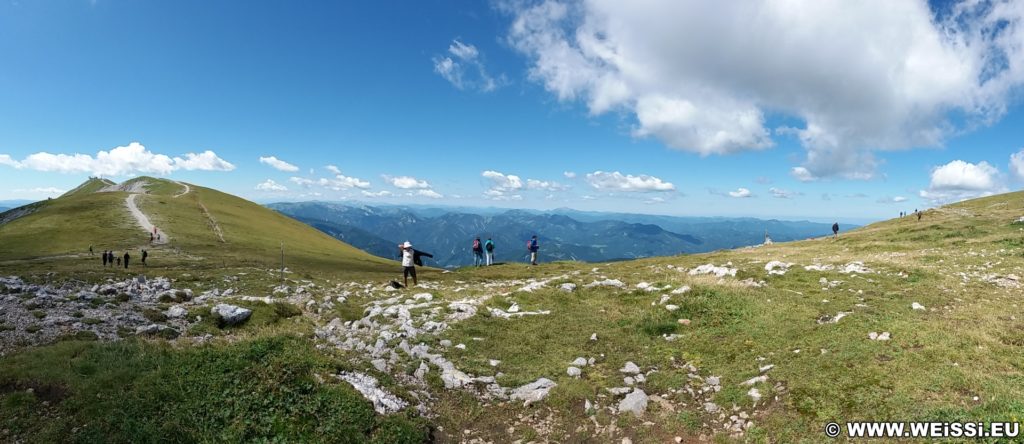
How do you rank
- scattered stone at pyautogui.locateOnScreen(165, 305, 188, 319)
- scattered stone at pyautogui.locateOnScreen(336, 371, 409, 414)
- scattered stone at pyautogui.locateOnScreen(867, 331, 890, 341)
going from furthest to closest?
scattered stone at pyautogui.locateOnScreen(165, 305, 188, 319) < scattered stone at pyautogui.locateOnScreen(867, 331, 890, 341) < scattered stone at pyautogui.locateOnScreen(336, 371, 409, 414)

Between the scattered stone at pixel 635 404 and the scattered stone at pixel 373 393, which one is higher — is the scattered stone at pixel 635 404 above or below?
below

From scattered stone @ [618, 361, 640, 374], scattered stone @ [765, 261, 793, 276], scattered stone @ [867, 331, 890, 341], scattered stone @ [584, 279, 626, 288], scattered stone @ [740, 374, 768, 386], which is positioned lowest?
scattered stone @ [618, 361, 640, 374]

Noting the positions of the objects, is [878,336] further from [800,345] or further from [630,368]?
[630,368]

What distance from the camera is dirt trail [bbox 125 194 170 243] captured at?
6823 centimetres

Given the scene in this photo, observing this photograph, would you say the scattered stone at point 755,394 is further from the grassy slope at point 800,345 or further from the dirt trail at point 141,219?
the dirt trail at point 141,219

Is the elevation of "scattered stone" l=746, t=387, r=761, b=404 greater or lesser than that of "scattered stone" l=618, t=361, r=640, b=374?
greater

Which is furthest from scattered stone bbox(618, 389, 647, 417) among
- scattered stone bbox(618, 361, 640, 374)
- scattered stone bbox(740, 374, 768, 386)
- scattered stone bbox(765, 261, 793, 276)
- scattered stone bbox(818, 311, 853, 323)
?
scattered stone bbox(765, 261, 793, 276)

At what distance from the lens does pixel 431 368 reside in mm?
14250

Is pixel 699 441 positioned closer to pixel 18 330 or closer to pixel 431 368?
pixel 431 368

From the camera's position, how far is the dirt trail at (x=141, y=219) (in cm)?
6823

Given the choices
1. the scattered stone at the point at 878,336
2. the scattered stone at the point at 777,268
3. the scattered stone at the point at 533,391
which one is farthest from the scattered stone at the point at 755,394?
the scattered stone at the point at 777,268

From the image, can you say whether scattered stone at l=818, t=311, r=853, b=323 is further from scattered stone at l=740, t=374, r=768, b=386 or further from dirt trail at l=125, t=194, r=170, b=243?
dirt trail at l=125, t=194, r=170, b=243

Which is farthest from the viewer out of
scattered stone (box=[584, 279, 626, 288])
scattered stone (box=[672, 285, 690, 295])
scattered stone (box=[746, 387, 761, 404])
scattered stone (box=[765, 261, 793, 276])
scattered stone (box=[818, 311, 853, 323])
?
scattered stone (box=[765, 261, 793, 276])

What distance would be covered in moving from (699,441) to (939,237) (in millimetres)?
50281
